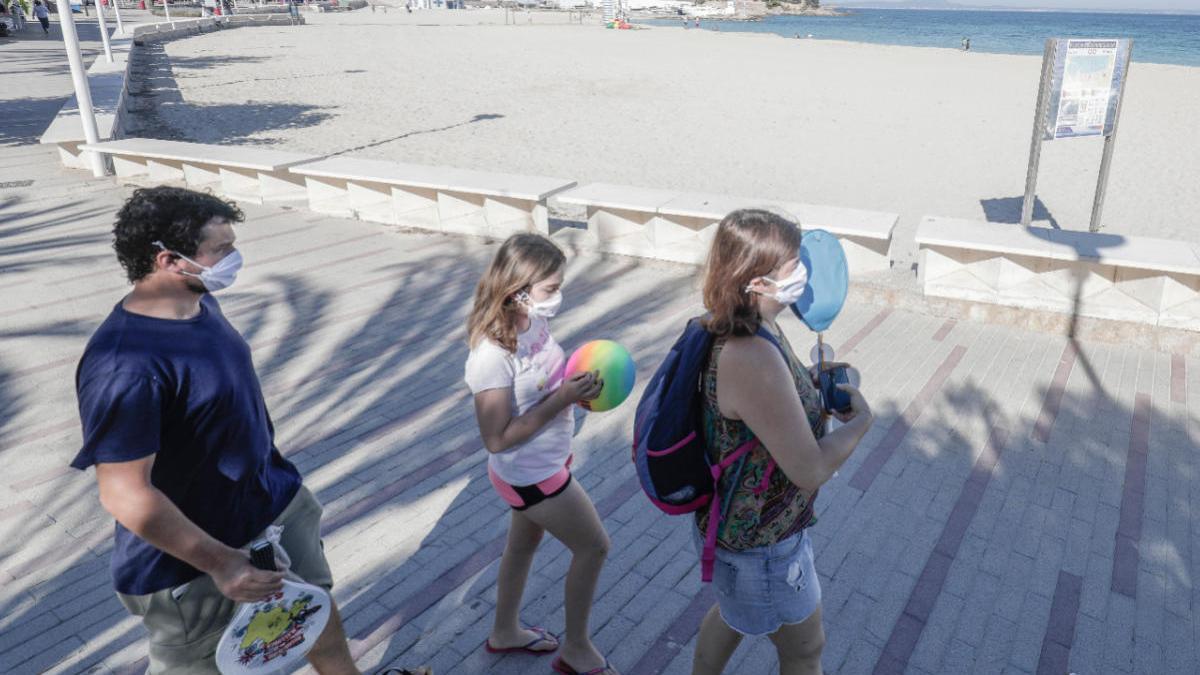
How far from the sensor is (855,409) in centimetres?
239

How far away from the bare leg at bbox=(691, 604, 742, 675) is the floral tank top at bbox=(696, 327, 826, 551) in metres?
0.34

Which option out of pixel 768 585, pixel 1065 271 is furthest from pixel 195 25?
pixel 768 585

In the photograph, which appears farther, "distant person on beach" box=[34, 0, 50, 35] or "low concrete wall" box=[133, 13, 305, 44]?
"distant person on beach" box=[34, 0, 50, 35]

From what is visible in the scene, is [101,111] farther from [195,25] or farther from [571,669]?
[195,25]

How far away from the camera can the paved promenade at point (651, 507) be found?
343 cm

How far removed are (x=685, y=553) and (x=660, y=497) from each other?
175 centimetres

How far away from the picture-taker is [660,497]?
2357mm

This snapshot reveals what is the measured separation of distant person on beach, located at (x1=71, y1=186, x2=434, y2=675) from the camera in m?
1.96

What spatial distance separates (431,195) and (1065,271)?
6343 millimetres

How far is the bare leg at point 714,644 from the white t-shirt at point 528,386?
0.70 meters

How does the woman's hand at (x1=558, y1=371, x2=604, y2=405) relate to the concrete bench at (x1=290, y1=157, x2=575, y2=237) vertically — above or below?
above

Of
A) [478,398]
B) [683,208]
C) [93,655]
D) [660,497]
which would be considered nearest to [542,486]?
[478,398]

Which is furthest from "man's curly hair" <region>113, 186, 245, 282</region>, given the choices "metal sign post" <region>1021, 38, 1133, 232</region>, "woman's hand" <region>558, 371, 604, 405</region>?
"metal sign post" <region>1021, 38, 1133, 232</region>

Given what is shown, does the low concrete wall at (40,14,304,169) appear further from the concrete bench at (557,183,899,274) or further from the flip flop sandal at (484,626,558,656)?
the flip flop sandal at (484,626,558,656)
